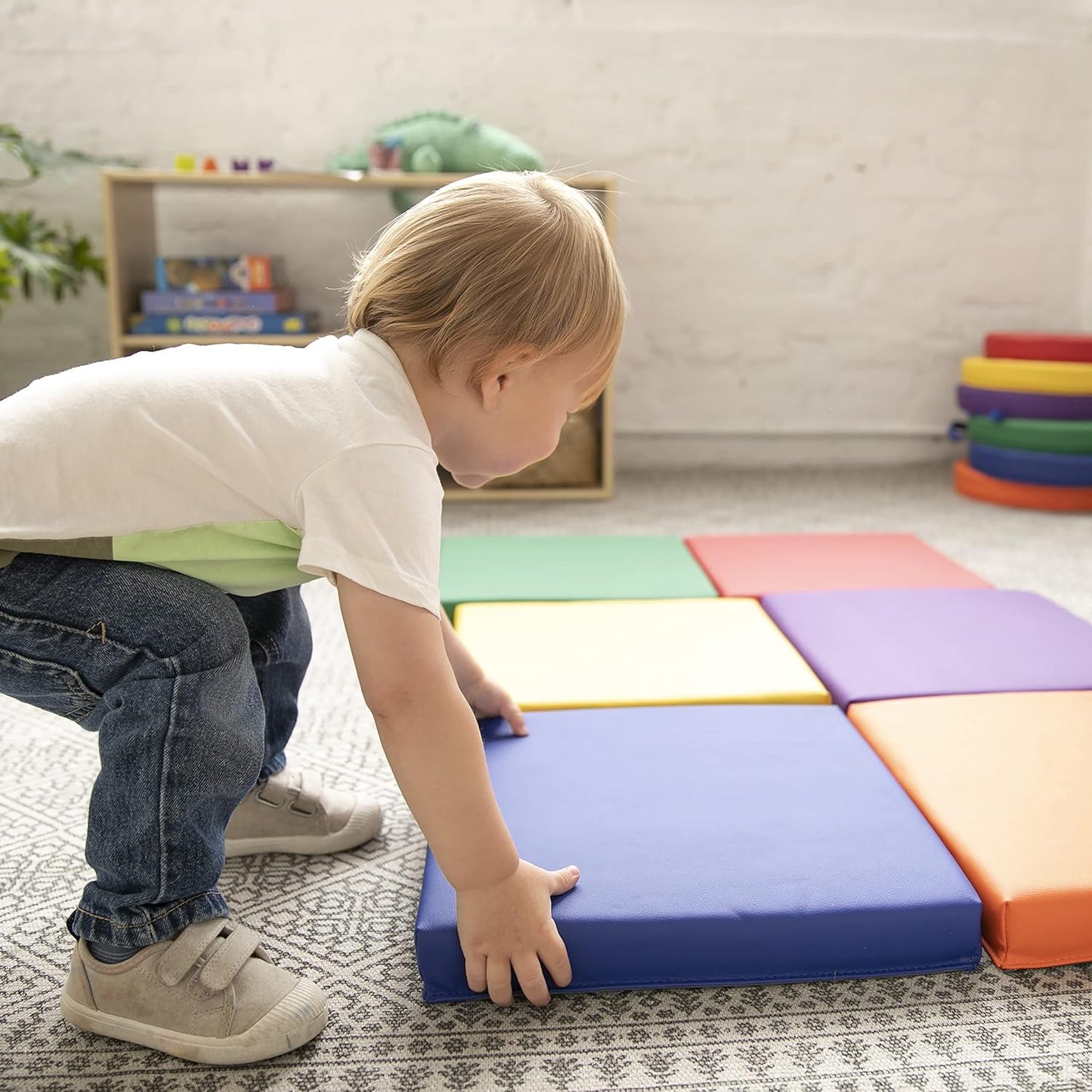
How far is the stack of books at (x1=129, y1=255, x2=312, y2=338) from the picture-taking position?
251 centimetres

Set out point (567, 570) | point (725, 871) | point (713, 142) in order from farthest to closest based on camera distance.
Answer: point (713, 142) → point (567, 570) → point (725, 871)

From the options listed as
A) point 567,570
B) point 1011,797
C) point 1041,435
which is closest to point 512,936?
point 1011,797

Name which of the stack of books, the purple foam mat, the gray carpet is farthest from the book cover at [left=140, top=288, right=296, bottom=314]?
the gray carpet

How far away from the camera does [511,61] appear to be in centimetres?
281

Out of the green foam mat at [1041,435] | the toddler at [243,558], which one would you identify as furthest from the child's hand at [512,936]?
the green foam mat at [1041,435]

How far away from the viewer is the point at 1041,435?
8.24 ft

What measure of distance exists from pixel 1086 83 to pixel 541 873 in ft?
9.62

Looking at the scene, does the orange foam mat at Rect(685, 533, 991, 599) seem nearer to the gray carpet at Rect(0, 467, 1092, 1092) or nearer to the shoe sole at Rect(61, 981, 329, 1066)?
the gray carpet at Rect(0, 467, 1092, 1092)

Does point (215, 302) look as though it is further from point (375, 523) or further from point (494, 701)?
point (375, 523)

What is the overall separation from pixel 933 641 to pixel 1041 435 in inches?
57.9

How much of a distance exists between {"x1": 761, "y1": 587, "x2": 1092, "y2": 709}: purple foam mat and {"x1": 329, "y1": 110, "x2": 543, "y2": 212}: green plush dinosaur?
4.88 ft

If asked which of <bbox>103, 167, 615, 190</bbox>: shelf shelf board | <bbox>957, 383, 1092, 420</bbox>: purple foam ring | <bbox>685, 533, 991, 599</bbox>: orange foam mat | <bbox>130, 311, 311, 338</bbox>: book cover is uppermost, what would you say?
<bbox>103, 167, 615, 190</bbox>: shelf shelf board

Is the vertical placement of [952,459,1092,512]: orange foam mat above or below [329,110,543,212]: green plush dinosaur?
below

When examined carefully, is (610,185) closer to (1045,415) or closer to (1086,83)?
(1045,415)
